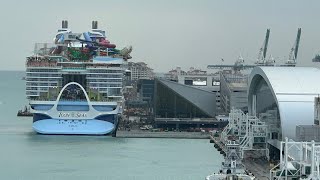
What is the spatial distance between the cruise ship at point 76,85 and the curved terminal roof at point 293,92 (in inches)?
372

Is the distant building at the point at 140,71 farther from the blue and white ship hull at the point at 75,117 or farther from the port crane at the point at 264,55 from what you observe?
the blue and white ship hull at the point at 75,117

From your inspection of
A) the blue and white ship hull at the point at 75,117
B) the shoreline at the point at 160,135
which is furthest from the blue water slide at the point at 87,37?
the shoreline at the point at 160,135

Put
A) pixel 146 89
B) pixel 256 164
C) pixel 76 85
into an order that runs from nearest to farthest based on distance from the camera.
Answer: pixel 256 164 → pixel 76 85 → pixel 146 89

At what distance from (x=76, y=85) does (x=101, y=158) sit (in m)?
11.5

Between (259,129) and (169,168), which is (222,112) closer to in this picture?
(259,129)

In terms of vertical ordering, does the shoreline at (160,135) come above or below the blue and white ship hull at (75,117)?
below

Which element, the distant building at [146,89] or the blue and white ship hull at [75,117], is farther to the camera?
the distant building at [146,89]

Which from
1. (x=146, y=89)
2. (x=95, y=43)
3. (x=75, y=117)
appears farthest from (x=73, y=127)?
(x=146, y=89)

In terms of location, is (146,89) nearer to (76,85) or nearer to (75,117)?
(76,85)

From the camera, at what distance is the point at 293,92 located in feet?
105

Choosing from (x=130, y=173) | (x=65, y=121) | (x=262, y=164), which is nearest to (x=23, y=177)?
(x=130, y=173)

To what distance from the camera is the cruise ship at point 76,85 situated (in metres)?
40.0

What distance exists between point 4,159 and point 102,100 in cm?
1111

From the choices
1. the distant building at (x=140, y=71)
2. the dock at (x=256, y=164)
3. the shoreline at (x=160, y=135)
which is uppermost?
the distant building at (x=140, y=71)
